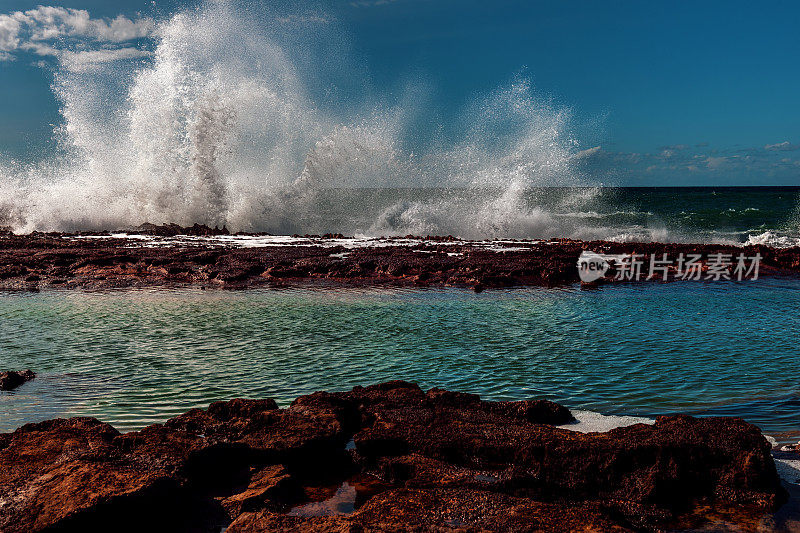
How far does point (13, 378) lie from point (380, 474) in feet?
15.1

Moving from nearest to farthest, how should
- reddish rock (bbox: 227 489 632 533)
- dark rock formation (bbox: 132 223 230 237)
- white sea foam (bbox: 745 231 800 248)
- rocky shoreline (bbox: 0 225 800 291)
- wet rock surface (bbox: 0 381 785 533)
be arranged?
reddish rock (bbox: 227 489 632 533) < wet rock surface (bbox: 0 381 785 533) < rocky shoreline (bbox: 0 225 800 291) < white sea foam (bbox: 745 231 800 248) < dark rock formation (bbox: 132 223 230 237)

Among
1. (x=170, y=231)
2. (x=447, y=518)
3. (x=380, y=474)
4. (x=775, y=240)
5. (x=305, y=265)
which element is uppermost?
(x=170, y=231)

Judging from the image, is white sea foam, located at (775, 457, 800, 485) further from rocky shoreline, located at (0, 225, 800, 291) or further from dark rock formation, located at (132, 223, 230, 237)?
dark rock formation, located at (132, 223, 230, 237)

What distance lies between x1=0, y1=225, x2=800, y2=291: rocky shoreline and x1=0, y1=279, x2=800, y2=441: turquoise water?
79.9 inches

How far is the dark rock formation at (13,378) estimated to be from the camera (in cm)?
606

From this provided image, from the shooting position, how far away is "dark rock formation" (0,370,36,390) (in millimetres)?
6062

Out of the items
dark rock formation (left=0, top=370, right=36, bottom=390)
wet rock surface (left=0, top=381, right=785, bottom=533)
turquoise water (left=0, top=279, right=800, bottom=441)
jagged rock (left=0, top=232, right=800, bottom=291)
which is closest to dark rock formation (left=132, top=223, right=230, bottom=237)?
jagged rock (left=0, top=232, right=800, bottom=291)

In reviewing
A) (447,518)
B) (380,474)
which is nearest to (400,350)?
(380,474)

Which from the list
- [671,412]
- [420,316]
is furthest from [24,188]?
[671,412]

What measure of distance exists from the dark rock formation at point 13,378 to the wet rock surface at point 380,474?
234cm

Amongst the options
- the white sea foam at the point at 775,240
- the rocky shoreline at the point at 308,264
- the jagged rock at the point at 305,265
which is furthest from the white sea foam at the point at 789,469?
the white sea foam at the point at 775,240

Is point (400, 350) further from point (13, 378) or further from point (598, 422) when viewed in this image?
point (13, 378)

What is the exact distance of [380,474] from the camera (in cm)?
389

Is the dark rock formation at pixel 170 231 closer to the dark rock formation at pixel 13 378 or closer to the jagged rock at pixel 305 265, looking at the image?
the jagged rock at pixel 305 265
